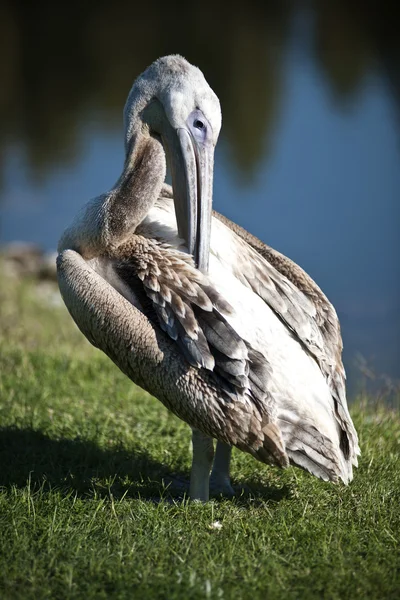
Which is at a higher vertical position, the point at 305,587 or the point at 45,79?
the point at 45,79

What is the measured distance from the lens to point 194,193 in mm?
4930

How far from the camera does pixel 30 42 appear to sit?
28.2m

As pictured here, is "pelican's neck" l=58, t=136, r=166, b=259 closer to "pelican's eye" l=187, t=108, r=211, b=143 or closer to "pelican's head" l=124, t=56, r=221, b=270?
"pelican's head" l=124, t=56, r=221, b=270

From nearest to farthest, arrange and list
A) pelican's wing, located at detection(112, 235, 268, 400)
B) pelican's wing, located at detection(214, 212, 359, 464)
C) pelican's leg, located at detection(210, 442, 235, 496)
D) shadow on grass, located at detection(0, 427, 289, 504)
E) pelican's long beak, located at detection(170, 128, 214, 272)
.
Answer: pelican's wing, located at detection(112, 235, 268, 400) < pelican's long beak, located at detection(170, 128, 214, 272) < pelican's wing, located at detection(214, 212, 359, 464) < shadow on grass, located at detection(0, 427, 289, 504) < pelican's leg, located at detection(210, 442, 235, 496)

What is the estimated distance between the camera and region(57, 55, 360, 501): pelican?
4.55m

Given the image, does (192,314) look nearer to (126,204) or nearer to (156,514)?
(126,204)

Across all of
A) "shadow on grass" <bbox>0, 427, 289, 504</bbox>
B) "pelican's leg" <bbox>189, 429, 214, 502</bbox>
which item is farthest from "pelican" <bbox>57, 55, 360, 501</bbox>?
"shadow on grass" <bbox>0, 427, 289, 504</bbox>

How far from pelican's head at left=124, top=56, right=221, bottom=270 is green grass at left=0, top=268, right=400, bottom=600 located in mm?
1367

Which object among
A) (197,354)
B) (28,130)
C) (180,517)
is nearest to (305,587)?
(180,517)

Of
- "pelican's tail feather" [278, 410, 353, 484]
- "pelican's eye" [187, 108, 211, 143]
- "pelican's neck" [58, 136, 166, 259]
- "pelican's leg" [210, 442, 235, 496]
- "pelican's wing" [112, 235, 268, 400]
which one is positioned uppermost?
"pelican's eye" [187, 108, 211, 143]

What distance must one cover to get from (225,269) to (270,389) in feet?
2.56

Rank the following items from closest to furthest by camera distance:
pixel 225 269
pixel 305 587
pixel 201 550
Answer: pixel 305 587, pixel 201 550, pixel 225 269

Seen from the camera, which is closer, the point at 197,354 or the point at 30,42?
the point at 197,354

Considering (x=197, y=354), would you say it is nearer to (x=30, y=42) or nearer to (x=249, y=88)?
(x=249, y=88)
